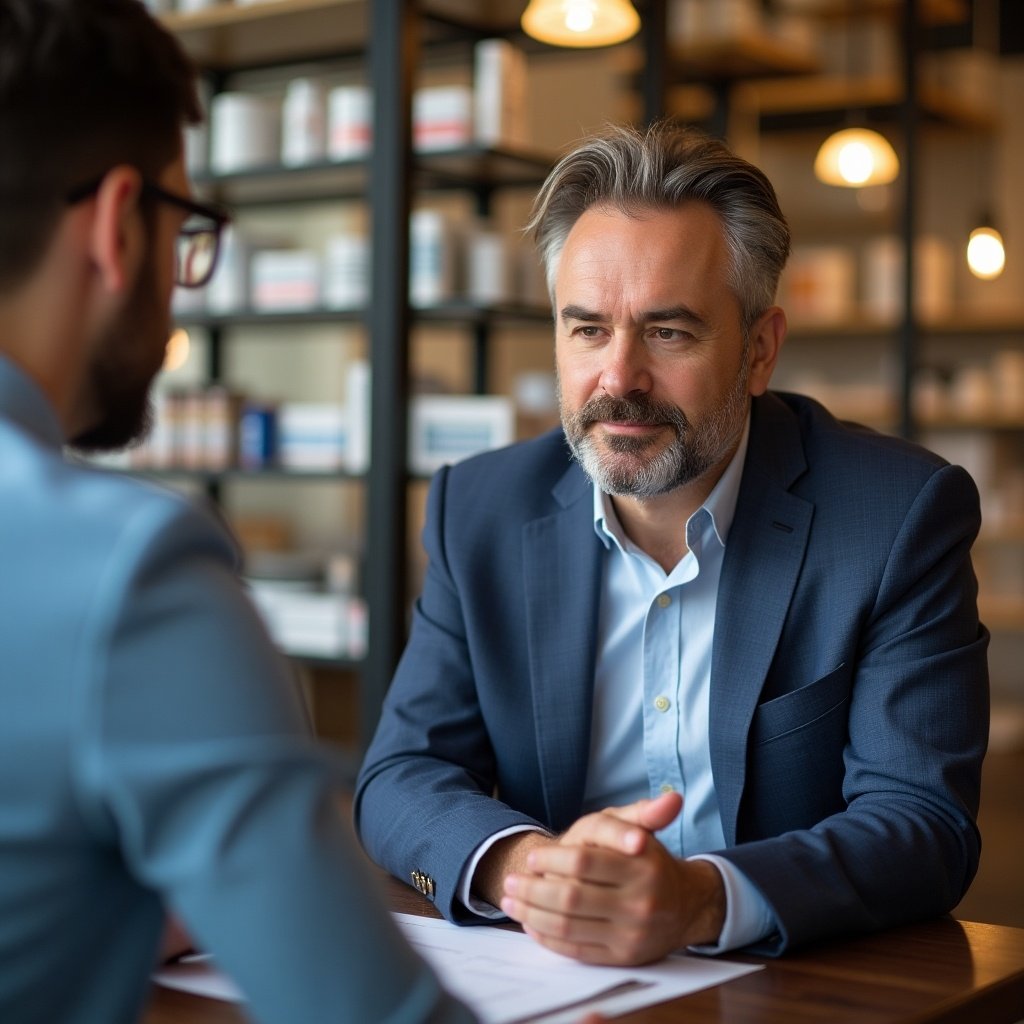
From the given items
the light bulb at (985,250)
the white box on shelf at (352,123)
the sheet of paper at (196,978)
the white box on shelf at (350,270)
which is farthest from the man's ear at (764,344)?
the light bulb at (985,250)

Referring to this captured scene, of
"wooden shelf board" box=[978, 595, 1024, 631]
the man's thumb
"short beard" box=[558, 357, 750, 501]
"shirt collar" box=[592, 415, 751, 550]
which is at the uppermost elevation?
"short beard" box=[558, 357, 750, 501]

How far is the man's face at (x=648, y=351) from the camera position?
6.13 ft

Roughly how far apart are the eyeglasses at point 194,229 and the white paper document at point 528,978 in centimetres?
56

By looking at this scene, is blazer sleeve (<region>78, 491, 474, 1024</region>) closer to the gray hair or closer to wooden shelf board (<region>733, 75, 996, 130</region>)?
the gray hair

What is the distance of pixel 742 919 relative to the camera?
136cm

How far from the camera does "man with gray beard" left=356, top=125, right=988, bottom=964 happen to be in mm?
1686

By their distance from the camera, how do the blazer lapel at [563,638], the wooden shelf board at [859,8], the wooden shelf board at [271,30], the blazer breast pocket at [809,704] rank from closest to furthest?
the blazer breast pocket at [809,704] → the blazer lapel at [563,638] → the wooden shelf board at [271,30] → the wooden shelf board at [859,8]

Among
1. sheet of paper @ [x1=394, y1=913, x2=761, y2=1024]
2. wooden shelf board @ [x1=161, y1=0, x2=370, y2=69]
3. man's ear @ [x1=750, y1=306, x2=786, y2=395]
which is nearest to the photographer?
sheet of paper @ [x1=394, y1=913, x2=761, y2=1024]

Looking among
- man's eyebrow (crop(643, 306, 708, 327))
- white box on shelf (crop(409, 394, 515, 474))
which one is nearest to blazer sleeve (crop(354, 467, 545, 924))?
man's eyebrow (crop(643, 306, 708, 327))

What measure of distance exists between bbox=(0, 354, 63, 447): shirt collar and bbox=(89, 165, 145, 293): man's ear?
→ 8cm

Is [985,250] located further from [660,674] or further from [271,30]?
[660,674]

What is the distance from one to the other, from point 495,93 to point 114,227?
3.47m

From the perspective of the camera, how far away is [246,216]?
547 cm

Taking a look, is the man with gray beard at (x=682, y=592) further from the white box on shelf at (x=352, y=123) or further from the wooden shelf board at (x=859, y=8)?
the wooden shelf board at (x=859, y=8)
